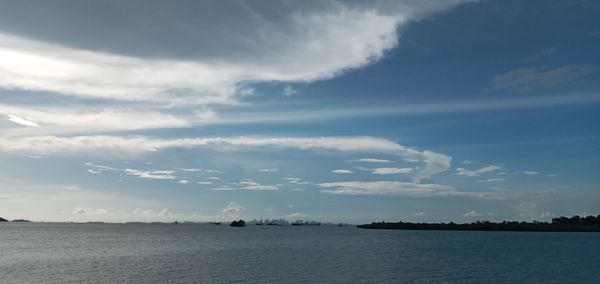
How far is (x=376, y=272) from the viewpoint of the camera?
62.2 metres

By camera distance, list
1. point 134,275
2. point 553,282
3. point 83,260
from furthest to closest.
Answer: point 83,260 < point 134,275 < point 553,282

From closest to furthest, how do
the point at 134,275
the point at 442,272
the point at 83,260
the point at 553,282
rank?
the point at 553,282, the point at 134,275, the point at 442,272, the point at 83,260

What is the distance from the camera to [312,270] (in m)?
64.1

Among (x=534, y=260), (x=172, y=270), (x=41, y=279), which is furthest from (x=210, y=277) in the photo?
(x=534, y=260)

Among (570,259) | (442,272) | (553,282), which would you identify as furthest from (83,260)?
(570,259)

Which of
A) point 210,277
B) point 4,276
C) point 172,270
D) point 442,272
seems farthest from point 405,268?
point 4,276

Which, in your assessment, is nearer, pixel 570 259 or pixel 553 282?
pixel 553 282

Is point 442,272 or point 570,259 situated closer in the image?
point 442,272

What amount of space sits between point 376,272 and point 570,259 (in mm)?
43828

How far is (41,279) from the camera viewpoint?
5619 cm

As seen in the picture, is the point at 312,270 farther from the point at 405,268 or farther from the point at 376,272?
the point at 405,268

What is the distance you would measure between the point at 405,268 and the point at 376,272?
22.0 ft

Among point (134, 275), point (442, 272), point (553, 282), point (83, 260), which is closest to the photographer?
point (553, 282)

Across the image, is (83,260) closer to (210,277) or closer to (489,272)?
(210,277)
